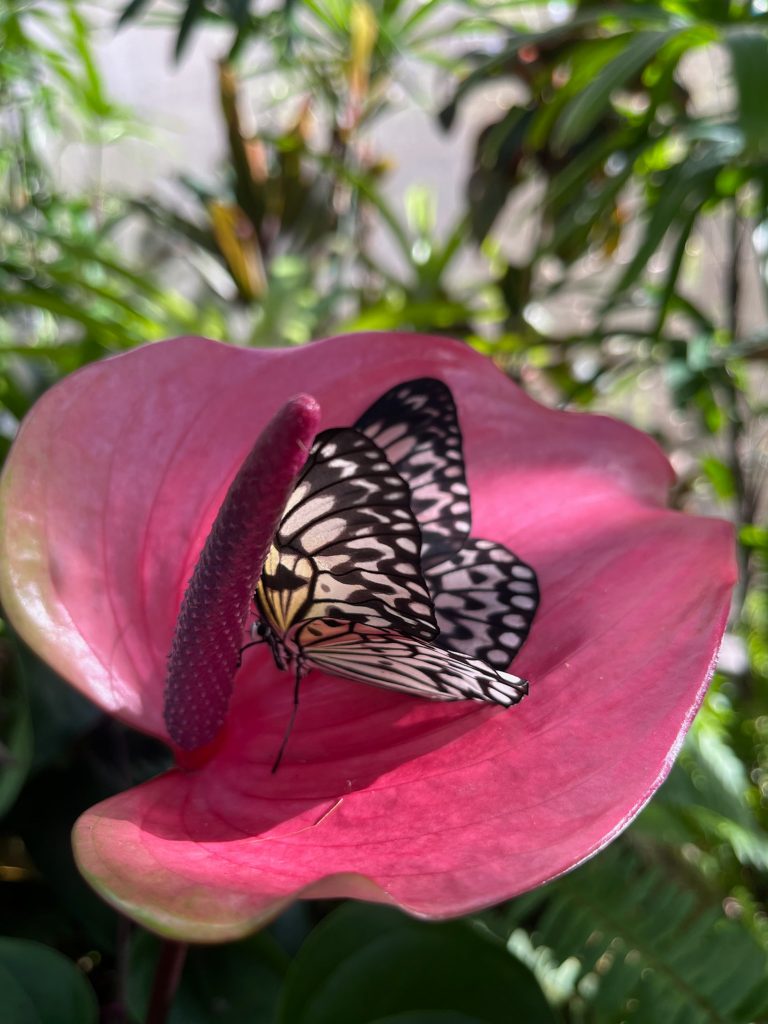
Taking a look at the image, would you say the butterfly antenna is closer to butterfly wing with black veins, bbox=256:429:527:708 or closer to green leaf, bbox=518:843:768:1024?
butterfly wing with black veins, bbox=256:429:527:708

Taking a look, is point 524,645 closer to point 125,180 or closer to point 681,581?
point 681,581

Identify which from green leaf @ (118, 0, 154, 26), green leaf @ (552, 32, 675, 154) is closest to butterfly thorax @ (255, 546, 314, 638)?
green leaf @ (552, 32, 675, 154)

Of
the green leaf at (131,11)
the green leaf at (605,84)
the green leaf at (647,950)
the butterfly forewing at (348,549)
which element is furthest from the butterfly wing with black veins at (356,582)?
the green leaf at (131,11)

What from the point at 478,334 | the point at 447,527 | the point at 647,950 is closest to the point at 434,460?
the point at 447,527

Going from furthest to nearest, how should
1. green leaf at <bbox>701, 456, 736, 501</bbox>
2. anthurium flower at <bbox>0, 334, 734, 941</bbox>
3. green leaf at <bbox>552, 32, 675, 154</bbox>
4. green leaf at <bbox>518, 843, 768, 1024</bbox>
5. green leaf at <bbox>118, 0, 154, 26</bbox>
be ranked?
green leaf at <bbox>701, 456, 736, 501</bbox> → green leaf at <bbox>118, 0, 154, 26</bbox> → green leaf at <bbox>552, 32, 675, 154</bbox> → green leaf at <bbox>518, 843, 768, 1024</bbox> → anthurium flower at <bbox>0, 334, 734, 941</bbox>

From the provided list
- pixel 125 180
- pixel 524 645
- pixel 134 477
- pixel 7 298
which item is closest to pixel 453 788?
pixel 524 645

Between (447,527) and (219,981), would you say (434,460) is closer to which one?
(447,527)

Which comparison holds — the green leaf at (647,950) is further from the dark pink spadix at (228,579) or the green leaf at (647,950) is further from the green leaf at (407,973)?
the dark pink spadix at (228,579)

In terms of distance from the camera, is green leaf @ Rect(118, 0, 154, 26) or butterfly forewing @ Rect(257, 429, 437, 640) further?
green leaf @ Rect(118, 0, 154, 26)
